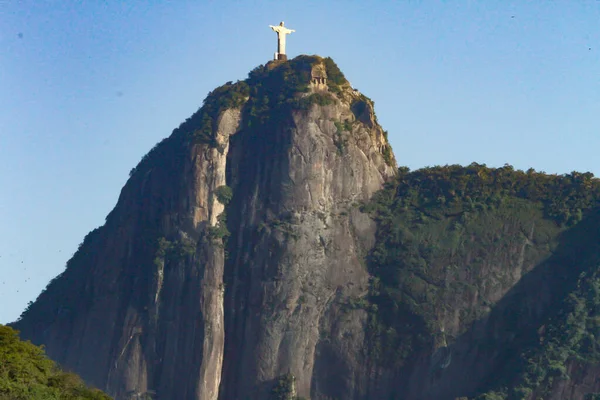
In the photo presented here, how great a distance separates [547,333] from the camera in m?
103

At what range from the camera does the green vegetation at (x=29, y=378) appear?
67.1m

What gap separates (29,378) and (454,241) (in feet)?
163

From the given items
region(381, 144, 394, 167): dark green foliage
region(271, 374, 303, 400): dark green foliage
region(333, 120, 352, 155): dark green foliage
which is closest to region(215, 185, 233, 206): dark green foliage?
region(333, 120, 352, 155): dark green foliage

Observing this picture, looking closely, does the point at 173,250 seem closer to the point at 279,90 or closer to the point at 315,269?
the point at 315,269

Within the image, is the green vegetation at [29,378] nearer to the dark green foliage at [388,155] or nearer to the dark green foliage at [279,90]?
the dark green foliage at [279,90]

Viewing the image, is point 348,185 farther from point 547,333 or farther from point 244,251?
point 547,333

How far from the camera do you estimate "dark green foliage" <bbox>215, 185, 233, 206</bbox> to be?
115 m

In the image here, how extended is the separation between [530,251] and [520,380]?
1326 centimetres

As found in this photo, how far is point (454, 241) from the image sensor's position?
4405 inches

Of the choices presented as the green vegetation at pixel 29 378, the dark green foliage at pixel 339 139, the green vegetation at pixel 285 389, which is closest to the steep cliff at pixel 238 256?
the dark green foliage at pixel 339 139

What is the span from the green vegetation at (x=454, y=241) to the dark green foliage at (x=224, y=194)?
450 inches

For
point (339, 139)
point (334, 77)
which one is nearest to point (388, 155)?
point (339, 139)

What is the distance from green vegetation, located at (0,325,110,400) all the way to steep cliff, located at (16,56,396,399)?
35506mm

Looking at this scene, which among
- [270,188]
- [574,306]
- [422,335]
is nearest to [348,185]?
[270,188]
